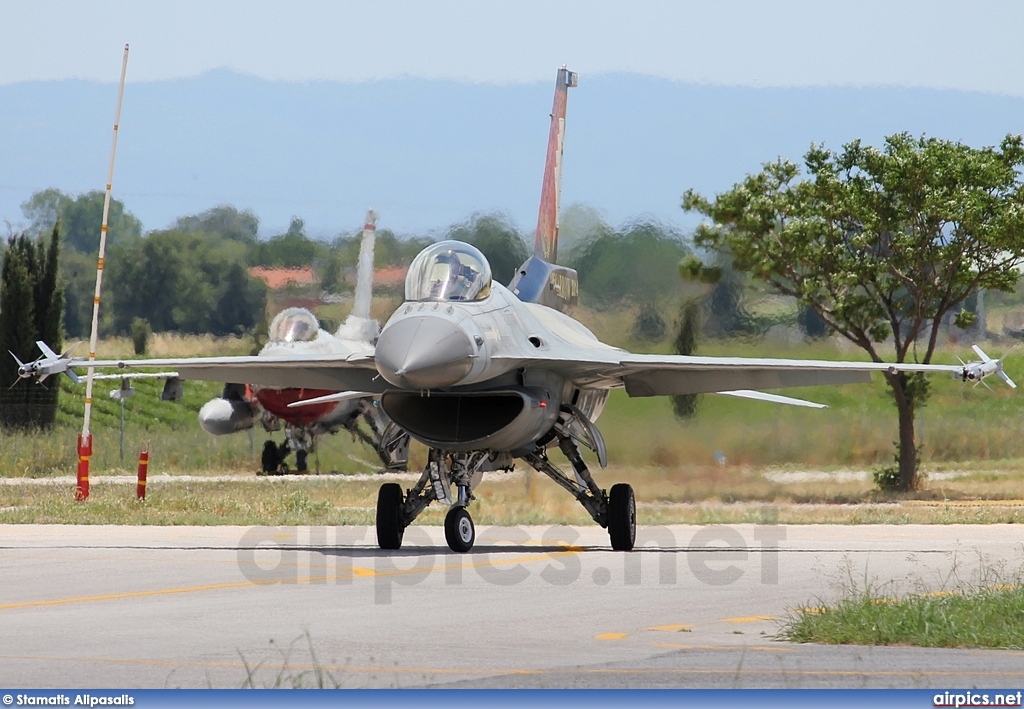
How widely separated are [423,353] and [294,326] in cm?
1875

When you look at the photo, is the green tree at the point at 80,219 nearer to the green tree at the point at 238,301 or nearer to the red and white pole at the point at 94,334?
the green tree at the point at 238,301

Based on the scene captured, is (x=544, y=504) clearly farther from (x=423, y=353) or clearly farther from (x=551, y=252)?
(x=423, y=353)

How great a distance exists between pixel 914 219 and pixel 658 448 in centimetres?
884

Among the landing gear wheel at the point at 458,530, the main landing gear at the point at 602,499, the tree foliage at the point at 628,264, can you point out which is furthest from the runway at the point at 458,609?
the tree foliage at the point at 628,264

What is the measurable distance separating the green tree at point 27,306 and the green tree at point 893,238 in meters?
19.1

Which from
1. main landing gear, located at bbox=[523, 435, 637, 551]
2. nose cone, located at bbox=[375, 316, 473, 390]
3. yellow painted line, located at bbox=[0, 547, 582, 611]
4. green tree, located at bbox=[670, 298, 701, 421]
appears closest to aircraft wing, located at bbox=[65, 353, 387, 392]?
nose cone, located at bbox=[375, 316, 473, 390]

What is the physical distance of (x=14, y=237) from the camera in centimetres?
4216

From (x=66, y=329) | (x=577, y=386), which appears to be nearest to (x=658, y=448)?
(x=577, y=386)

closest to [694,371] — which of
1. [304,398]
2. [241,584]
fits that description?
[241,584]

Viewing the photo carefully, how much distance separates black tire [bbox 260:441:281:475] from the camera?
37062 mm

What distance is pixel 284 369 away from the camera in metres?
18.5

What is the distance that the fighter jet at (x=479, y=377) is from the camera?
608 inches

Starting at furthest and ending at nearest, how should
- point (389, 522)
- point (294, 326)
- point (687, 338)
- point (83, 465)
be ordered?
point (294, 326) → point (687, 338) → point (83, 465) → point (389, 522)

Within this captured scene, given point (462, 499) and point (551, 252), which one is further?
point (551, 252)
